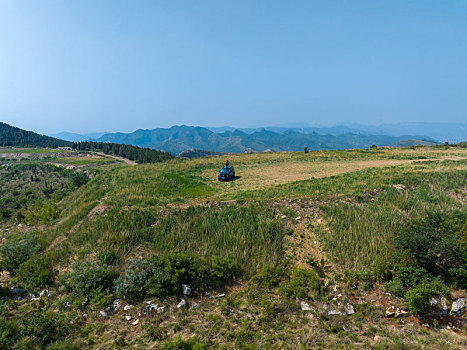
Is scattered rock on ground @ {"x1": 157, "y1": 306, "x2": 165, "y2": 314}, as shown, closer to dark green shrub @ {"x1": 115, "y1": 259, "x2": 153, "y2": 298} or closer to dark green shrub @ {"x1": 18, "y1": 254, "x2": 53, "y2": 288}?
dark green shrub @ {"x1": 115, "y1": 259, "x2": 153, "y2": 298}

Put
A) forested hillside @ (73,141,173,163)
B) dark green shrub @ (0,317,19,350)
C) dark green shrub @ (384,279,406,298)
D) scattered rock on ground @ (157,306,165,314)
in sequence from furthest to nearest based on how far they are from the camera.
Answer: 1. forested hillside @ (73,141,173,163)
2. dark green shrub @ (384,279,406,298)
3. scattered rock on ground @ (157,306,165,314)
4. dark green shrub @ (0,317,19,350)

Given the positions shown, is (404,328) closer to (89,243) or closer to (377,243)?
(377,243)

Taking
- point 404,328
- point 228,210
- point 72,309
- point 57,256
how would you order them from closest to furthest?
point 404,328
point 72,309
point 57,256
point 228,210

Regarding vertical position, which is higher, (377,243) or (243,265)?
(377,243)

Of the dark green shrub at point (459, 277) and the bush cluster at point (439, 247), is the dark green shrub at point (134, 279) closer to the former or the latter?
the bush cluster at point (439, 247)

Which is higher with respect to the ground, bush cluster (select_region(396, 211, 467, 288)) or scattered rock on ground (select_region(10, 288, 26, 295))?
bush cluster (select_region(396, 211, 467, 288))

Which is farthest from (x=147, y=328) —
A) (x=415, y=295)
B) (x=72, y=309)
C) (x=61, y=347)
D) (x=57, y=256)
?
(x=415, y=295)

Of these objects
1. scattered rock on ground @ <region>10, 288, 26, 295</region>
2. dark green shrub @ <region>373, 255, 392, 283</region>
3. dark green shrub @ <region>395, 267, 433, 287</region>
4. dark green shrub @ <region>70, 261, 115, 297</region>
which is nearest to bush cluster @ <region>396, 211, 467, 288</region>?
dark green shrub @ <region>395, 267, 433, 287</region>

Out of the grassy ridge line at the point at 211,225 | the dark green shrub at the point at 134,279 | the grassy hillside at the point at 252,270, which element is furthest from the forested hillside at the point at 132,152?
the dark green shrub at the point at 134,279
